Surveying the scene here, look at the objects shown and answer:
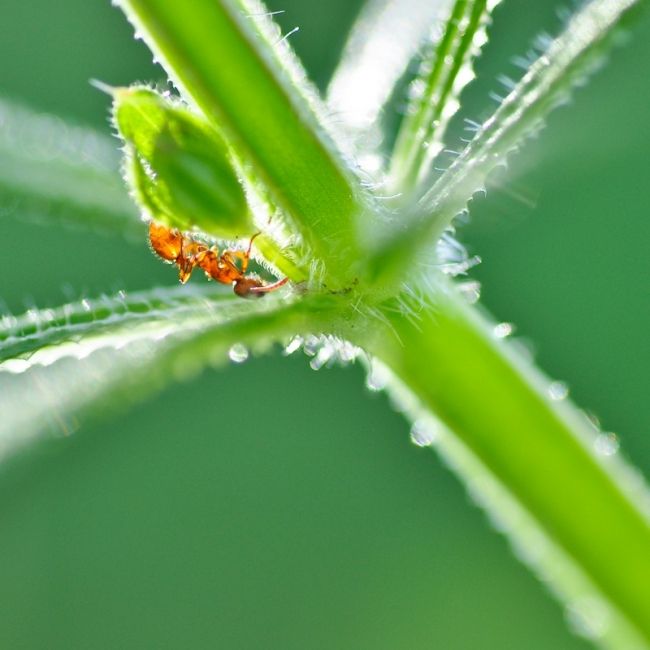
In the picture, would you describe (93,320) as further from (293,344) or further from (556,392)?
(556,392)

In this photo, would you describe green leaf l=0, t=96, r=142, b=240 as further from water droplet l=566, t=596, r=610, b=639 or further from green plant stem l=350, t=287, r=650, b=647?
water droplet l=566, t=596, r=610, b=639

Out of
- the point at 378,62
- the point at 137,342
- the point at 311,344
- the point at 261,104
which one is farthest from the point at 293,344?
the point at 378,62

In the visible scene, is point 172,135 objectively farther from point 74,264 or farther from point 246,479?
point 246,479

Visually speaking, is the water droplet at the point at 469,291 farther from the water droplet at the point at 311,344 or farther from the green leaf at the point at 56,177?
the green leaf at the point at 56,177

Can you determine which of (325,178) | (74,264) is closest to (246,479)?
(74,264)

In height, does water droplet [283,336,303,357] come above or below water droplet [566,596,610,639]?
above

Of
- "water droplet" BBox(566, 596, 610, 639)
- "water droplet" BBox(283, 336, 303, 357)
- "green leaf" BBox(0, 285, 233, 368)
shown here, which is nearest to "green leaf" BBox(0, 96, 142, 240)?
"green leaf" BBox(0, 285, 233, 368)
